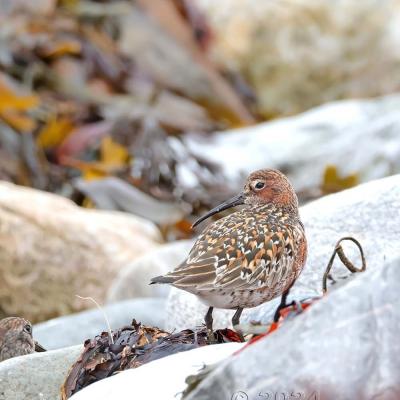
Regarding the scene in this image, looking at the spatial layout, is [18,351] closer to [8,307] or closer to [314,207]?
[314,207]

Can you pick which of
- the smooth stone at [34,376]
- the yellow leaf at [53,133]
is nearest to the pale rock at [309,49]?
the yellow leaf at [53,133]

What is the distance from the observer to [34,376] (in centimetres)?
352

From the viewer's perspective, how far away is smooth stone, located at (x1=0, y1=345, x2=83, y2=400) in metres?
3.46

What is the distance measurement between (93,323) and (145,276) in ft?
3.10

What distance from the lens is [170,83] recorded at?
9.50 m

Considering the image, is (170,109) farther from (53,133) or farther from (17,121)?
(17,121)

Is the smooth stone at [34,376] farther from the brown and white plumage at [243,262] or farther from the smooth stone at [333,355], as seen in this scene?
the smooth stone at [333,355]

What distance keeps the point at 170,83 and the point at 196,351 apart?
21.9ft

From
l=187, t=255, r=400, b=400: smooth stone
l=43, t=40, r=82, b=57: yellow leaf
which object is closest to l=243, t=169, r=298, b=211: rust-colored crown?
l=187, t=255, r=400, b=400: smooth stone

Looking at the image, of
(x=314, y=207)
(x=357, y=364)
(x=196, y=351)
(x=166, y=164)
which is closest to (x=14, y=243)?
(x=166, y=164)

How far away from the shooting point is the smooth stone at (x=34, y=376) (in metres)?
3.46

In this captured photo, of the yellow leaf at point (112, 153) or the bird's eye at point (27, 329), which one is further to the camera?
the yellow leaf at point (112, 153)

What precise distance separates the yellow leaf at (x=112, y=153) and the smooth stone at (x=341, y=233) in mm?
Result: 3226

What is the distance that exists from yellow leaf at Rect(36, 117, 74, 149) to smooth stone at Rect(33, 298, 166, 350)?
111 inches
